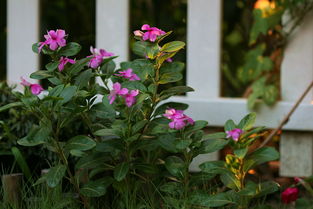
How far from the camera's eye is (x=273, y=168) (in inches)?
176

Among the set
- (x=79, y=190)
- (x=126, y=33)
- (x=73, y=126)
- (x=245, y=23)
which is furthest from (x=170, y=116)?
(x=245, y=23)

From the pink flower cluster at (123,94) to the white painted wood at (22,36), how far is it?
150 cm

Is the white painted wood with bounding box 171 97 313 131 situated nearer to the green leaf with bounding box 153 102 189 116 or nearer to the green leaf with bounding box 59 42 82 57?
the green leaf with bounding box 153 102 189 116

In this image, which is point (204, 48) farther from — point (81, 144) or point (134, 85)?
point (81, 144)

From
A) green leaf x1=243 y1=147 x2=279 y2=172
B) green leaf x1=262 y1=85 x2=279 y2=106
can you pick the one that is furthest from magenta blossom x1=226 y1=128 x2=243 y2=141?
green leaf x1=262 y1=85 x2=279 y2=106

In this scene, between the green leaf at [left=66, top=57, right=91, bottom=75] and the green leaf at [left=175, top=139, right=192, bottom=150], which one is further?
the green leaf at [left=66, top=57, right=91, bottom=75]

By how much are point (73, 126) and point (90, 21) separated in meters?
2.56

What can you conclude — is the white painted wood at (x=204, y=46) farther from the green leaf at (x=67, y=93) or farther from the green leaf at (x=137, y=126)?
the green leaf at (x=67, y=93)

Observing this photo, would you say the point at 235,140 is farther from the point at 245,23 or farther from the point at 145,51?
the point at 245,23

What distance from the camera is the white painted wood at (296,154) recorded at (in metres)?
3.89

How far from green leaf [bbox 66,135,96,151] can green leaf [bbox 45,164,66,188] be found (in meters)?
0.09

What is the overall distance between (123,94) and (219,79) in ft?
4.19

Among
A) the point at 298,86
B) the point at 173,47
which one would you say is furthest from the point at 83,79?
the point at 298,86

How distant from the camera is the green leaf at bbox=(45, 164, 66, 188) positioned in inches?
110
